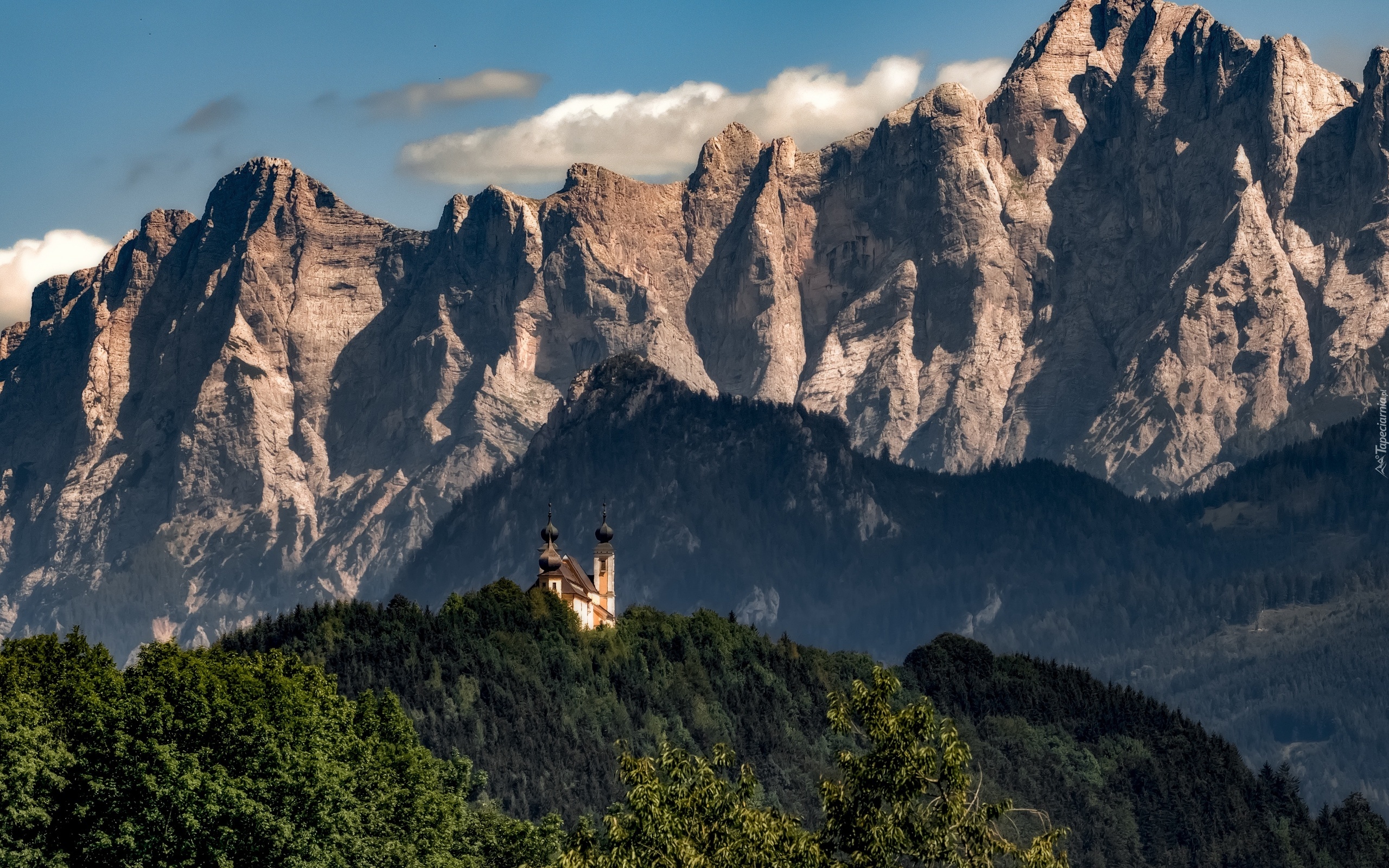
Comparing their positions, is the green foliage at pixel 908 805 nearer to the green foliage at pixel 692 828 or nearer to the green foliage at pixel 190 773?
the green foliage at pixel 692 828

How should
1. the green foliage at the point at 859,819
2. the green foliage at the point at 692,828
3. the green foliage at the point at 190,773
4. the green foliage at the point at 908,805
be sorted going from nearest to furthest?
1. the green foliage at the point at 908,805
2. the green foliage at the point at 859,819
3. the green foliage at the point at 692,828
4. the green foliage at the point at 190,773

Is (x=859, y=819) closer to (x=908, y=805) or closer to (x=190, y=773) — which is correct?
(x=908, y=805)

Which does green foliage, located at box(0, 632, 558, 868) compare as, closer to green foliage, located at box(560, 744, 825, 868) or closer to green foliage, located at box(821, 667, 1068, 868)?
green foliage, located at box(560, 744, 825, 868)

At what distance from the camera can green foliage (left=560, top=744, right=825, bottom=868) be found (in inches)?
3836

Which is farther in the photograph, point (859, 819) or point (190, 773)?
point (190, 773)

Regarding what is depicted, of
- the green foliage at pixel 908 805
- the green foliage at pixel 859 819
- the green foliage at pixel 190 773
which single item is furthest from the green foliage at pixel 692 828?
the green foliage at pixel 190 773

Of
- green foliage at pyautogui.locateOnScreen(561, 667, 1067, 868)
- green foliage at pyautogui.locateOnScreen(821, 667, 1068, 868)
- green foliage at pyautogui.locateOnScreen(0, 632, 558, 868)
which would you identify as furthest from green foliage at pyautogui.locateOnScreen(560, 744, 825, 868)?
green foliage at pyautogui.locateOnScreen(0, 632, 558, 868)

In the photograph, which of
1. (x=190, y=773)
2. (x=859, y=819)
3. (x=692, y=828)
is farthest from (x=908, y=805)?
(x=190, y=773)

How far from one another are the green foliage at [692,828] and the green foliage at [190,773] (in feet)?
125

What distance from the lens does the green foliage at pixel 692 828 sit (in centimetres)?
9744

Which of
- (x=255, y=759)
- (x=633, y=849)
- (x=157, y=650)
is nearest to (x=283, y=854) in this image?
(x=255, y=759)

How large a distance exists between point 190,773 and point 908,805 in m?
50.7

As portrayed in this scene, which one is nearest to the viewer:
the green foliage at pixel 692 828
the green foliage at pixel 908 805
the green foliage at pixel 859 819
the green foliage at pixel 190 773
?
the green foliage at pixel 908 805

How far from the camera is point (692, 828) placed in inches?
3959
